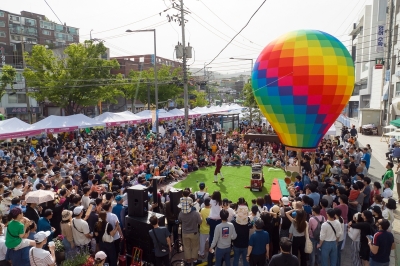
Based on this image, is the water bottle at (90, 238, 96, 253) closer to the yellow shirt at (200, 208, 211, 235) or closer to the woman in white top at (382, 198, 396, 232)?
the yellow shirt at (200, 208, 211, 235)

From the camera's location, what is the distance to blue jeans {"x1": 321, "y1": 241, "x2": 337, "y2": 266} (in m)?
6.13

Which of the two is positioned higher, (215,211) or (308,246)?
(215,211)

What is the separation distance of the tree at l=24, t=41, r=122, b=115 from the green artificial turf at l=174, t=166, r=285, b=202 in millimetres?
18858

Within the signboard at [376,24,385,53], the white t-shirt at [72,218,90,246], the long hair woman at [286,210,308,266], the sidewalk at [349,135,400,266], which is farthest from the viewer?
the signboard at [376,24,385,53]

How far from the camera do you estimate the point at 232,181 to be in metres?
14.9

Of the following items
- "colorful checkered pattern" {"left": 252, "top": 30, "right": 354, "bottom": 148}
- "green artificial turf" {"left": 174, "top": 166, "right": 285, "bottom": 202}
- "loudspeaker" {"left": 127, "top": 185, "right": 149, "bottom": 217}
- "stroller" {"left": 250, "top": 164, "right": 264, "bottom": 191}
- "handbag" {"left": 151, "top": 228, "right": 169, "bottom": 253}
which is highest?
"colorful checkered pattern" {"left": 252, "top": 30, "right": 354, "bottom": 148}

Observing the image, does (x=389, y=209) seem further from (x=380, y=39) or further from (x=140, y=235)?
(x=380, y=39)

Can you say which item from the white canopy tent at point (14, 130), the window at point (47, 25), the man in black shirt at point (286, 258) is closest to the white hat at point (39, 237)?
the man in black shirt at point (286, 258)

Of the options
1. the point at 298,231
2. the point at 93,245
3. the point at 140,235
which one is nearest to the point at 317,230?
the point at 298,231

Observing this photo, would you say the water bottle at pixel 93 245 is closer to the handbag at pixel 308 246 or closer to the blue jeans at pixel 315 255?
the handbag at pixel 308 246

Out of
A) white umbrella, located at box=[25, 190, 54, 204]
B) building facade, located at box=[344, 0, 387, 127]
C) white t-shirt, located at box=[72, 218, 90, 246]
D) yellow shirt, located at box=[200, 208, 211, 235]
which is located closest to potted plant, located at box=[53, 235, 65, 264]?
white t-shirt, located at box=[72, 218, 90, 246]

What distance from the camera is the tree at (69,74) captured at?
100 ft

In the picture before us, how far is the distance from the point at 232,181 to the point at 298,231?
8741mm

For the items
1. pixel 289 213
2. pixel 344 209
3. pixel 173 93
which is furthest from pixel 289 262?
pixel 173 93
